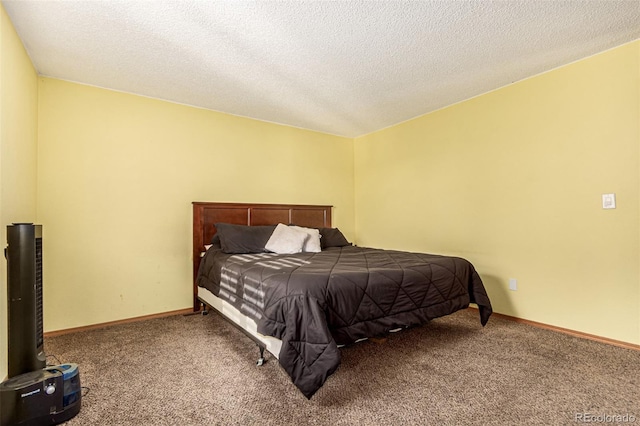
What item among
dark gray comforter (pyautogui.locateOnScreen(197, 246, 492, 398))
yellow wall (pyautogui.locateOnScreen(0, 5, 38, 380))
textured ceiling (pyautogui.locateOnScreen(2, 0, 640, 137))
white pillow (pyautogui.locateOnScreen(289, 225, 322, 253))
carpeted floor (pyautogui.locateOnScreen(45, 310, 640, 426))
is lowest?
carpeted floor (pyautogui.locateOnScreen(45, 310, 640, 426))

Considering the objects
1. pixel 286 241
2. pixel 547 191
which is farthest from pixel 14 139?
pixel 547 191

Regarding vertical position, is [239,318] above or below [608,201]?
below

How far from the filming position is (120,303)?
3.09 meters

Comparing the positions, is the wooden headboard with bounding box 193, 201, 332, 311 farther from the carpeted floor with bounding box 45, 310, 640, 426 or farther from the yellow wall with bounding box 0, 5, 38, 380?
the yellow wall with bounding box 0, 5, 38, 380

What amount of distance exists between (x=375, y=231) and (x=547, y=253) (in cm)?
217

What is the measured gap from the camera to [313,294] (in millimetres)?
1788

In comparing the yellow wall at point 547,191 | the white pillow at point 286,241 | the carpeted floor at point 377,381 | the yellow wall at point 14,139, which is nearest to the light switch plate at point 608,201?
the yellow wall at point 547,191

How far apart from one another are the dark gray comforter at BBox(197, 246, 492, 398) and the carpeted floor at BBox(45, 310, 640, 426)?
0.83 feet

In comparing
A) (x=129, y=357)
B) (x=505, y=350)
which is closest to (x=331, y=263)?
(x=505, y=350)

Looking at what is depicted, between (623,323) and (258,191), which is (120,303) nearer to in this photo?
(258,191)

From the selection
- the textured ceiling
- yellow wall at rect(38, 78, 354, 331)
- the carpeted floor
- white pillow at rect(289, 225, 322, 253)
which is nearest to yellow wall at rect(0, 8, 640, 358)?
yellow wall at rect(38, 78, 354, 331)

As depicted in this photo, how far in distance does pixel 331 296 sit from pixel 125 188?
2518mm

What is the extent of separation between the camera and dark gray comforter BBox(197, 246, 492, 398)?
1.67 m

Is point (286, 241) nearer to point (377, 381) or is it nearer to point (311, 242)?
point (311, 242)
